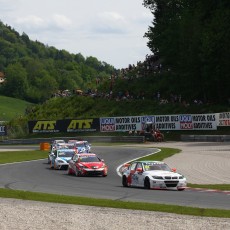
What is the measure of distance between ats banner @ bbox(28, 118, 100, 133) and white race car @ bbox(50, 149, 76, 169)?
31198 millimetres

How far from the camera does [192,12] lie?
7512 centimetres

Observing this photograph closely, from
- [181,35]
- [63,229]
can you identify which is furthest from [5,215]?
[181,35]

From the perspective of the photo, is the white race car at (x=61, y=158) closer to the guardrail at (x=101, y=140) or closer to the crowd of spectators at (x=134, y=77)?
the guardrail at (x=101, y=140)

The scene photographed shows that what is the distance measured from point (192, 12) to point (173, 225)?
60560 mm

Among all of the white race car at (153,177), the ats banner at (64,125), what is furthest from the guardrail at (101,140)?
the white race car at (153,177)

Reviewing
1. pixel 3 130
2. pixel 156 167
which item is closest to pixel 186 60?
pixel 3 130

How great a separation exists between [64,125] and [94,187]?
4924cm

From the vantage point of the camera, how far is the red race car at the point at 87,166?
3547 centimetres

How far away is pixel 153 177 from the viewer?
27656mm

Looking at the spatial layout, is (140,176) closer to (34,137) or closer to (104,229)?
(104,229)

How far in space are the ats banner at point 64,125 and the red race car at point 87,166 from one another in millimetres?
37044

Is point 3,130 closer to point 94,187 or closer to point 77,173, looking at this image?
point 77,173

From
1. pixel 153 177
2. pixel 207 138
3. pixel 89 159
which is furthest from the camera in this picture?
pixel 207 138

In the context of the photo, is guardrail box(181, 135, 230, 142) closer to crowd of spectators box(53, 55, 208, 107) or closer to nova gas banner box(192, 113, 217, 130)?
nova gas banner box(192, 113, 217, 130)
